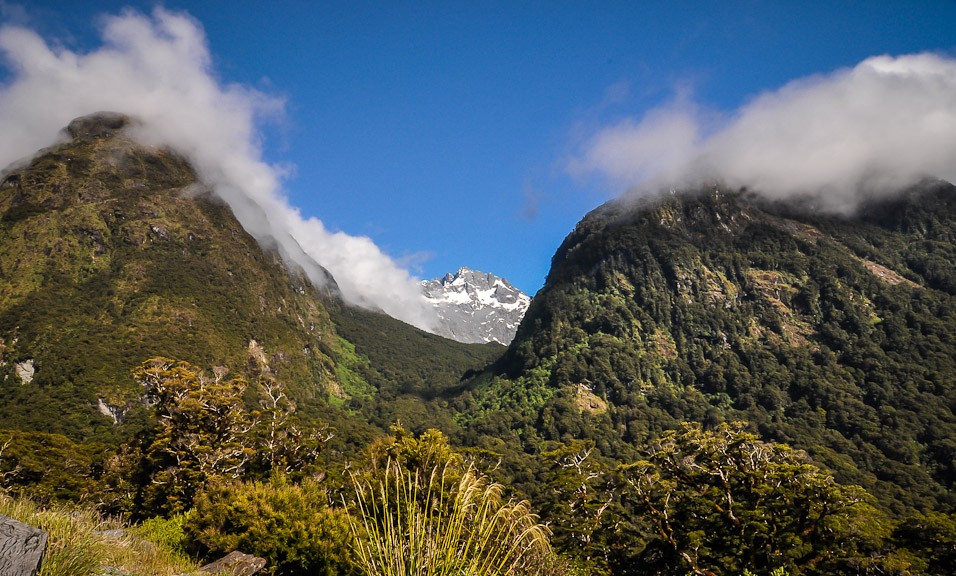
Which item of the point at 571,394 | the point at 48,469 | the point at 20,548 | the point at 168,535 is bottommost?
the point at 48,469

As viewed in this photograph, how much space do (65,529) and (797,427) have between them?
143 meters

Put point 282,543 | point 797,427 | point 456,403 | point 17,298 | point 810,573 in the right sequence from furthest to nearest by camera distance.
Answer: point 456,403 < point 17,298 < point 797,427 < point 810,573 < point 282,543

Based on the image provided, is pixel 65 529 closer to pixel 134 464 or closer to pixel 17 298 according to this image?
pixel 134 464

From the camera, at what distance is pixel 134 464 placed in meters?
33.1

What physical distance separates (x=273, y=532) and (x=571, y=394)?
13184 cm

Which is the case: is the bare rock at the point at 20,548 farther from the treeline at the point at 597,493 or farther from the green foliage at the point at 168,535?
the treeline at the point at 597,493

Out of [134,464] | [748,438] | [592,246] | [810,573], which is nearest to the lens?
[810,573]

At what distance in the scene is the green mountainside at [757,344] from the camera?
363ft

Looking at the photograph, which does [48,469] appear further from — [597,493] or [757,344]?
[757,344]

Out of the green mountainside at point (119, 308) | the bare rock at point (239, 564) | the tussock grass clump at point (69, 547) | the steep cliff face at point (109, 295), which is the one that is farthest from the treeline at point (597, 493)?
the steep cliff face at point (109, 295)

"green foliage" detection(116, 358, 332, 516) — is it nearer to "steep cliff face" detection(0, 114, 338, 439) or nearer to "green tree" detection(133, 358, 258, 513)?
"green tree" detection(133, 358, 258, 513)

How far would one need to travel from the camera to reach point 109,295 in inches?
5522

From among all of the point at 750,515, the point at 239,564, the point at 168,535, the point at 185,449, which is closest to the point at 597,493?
the point at 750,515

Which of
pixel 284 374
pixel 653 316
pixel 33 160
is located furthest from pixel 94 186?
pixel 653 316
